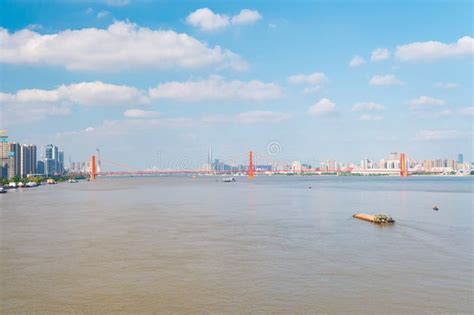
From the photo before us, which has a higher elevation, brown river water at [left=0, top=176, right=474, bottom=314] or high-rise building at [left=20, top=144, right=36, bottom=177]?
high-rise building at [left=20, top=144, right=36, bottom=177]

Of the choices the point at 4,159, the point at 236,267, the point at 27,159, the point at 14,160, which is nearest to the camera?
the point at 236,267

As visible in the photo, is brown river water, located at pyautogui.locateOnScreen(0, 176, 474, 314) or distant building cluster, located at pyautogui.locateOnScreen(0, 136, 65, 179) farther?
distant building cluster, located at pyautogui.locateOnScreen(0, 136, 65, 179)

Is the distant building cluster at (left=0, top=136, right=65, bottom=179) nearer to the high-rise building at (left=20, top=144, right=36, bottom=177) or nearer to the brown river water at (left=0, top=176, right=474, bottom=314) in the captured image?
the high-rise building at (left=20, top=144, right=36, bottom=177)

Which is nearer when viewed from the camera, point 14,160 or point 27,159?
point 14,160

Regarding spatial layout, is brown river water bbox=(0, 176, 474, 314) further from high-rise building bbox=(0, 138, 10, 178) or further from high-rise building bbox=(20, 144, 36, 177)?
high-rise building bbox=(20, 144, 36, 177)

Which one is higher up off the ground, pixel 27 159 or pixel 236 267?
pixel 27 159

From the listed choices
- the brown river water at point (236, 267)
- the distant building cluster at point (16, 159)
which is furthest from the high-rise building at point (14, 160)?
the brown river water at point (236, 267)

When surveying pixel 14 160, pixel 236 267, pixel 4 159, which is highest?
pixel 4 159

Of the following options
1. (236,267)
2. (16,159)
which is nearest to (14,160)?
(16,159)

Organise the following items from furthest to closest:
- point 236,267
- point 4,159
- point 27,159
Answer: point 27,159 < point 4,159 < point 236,267

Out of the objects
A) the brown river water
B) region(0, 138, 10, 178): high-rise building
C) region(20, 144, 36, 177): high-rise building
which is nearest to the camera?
the brown river water

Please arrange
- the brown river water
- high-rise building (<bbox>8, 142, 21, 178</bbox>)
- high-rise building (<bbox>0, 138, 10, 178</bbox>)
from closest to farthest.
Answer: the brown river water, high-rise building (<bbox>0, 138, 10, 178</bbox>), high-rise building (<bbox>8, 142, 21, 178</bbox>)

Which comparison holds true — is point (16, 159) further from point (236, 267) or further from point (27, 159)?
point (236, 267)

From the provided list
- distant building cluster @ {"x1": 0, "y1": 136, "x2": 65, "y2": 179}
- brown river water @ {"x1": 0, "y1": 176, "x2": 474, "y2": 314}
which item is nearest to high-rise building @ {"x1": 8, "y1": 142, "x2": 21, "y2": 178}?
distant building cluster @ {"x1": 0, "y1": 136, "x2": 65, "y2": 179}
